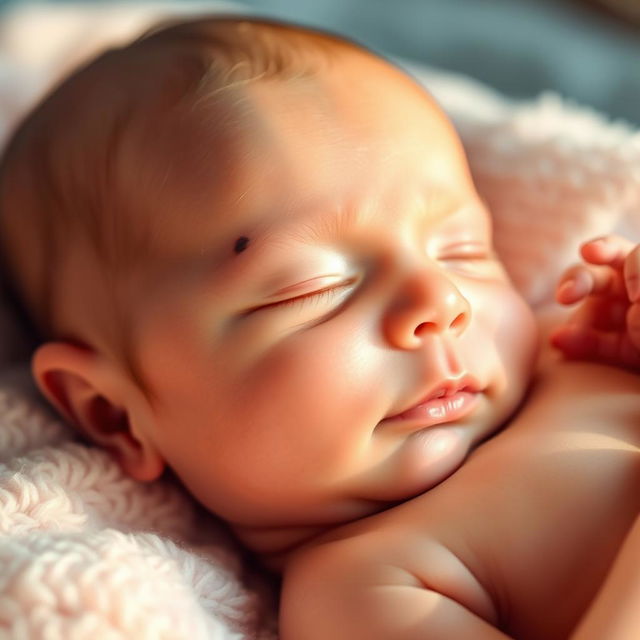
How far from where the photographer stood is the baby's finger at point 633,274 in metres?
1.03

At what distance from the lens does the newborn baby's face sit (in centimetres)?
94

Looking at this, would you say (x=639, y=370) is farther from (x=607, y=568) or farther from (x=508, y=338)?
(x=607, y=568)

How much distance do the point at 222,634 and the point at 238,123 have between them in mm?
502

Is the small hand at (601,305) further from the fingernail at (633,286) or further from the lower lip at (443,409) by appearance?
the lower lip at (443,409)

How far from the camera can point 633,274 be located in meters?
1.03

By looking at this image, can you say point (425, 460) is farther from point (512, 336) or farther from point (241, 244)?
point (241, 244)

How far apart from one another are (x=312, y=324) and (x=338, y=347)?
4 centimetres

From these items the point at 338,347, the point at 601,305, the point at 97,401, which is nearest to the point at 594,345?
the point at 601,305

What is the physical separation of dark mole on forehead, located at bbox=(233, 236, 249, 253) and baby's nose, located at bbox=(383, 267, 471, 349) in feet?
0.51

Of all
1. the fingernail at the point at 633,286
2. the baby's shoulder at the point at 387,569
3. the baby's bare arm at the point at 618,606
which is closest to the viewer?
the baby's bare arm at the point at 618,606

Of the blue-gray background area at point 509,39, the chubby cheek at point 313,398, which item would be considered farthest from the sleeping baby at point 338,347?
the blue-gray background area at point 509,39

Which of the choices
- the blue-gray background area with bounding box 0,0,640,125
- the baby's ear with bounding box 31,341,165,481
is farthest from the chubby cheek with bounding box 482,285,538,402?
the blue-gray background area with bounding box 0,0,640,125

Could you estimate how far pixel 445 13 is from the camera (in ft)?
6.57

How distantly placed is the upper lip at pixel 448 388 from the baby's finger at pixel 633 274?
20 cm
